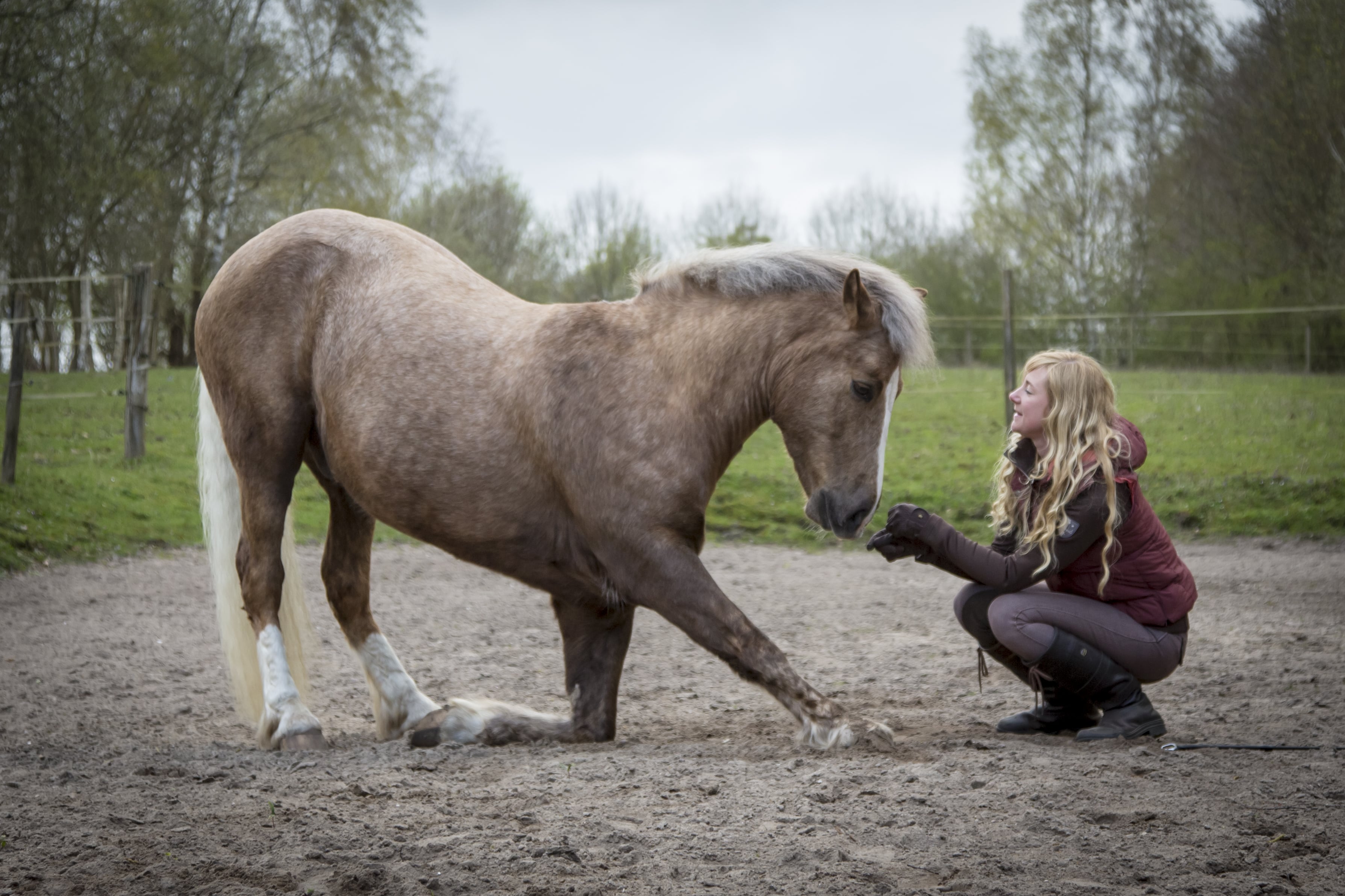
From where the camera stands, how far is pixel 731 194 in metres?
26.6

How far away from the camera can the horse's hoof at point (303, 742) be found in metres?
3.43

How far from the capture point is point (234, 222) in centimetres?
2006

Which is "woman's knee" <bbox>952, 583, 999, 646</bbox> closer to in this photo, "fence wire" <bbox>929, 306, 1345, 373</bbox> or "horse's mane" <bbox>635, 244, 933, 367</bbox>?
"horse's mane" <bbox>635, 244, 933, 367</bbox>

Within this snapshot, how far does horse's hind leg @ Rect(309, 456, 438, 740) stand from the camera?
12.2 ft

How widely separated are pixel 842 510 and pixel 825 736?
649 mm

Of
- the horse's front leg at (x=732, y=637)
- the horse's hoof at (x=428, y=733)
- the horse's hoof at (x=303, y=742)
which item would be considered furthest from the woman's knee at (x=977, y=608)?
the horse's hoof at (x=303, y=742)

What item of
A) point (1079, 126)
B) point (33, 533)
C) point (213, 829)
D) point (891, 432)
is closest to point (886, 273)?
point (213, 829)

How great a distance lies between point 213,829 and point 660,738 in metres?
1.53

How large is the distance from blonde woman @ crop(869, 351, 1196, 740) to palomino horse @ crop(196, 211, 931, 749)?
1.38ft

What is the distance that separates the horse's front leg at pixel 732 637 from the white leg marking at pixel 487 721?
2.33 feet

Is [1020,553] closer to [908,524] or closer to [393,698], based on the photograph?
[908,524]

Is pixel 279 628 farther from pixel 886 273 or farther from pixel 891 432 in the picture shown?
pixel 891 432

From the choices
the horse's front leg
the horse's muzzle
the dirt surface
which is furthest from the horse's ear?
the dirt surface

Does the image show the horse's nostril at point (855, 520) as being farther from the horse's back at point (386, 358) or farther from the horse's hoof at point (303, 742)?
the horse's hoof at point (303, 742)
